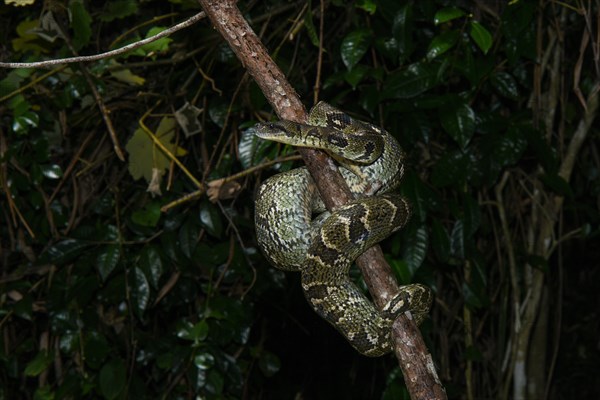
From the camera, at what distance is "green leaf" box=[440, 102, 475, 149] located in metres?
2.94

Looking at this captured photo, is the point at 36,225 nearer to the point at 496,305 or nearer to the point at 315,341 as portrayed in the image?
the point at 315,341

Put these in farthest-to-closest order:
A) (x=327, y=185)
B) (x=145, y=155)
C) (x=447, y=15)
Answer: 1. (x=145, y=155)
2. (x=447, y=15)
3. (x=327, y=185)

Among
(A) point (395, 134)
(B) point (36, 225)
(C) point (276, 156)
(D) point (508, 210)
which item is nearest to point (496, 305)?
(D) point (508, 210)

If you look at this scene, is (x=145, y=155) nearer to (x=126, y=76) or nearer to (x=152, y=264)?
(x=126, y=76)

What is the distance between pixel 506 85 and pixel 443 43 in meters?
0.44

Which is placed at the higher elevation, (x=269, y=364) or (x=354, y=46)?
(x=354, y=46)

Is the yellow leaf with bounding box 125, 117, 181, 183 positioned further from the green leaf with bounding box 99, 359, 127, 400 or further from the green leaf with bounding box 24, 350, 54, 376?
the green leaf with bounding box 24, 350, 54, 376

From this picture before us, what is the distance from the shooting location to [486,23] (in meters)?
3.34

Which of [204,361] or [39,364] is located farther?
[39,364]

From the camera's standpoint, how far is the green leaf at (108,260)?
3.27 m

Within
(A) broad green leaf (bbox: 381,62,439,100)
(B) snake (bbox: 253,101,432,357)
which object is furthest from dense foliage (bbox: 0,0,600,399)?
(B) snake (bbox: 253,101,432,357)

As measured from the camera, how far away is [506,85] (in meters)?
3.18

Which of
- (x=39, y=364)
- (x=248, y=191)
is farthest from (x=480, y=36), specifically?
(x=39, y=364)

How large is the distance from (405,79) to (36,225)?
175 cm
